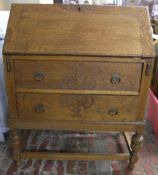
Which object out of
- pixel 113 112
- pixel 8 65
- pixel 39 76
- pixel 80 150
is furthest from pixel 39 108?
pixel 80 150

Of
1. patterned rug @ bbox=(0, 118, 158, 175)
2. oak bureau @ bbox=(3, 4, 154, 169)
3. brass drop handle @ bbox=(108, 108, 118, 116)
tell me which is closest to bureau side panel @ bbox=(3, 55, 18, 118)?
oak bureau @ bbox=(3, 4, 154, 169)

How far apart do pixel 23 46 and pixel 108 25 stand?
48 cm

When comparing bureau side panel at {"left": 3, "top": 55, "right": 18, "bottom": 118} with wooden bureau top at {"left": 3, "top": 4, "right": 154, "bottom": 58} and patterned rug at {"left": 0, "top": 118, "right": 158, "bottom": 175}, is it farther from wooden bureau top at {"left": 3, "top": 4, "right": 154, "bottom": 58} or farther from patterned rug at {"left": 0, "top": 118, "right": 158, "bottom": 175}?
patterned rug at {"left": 0, "top": 118, "right": 158, "bottom": 175}

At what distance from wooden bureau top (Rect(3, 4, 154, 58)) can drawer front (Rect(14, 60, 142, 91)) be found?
7cm

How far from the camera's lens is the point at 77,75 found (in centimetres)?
126

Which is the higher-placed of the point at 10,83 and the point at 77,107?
the point at 10,83

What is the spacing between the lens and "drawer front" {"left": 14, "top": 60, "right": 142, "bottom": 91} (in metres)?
1.24

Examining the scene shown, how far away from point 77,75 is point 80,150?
0.77 m

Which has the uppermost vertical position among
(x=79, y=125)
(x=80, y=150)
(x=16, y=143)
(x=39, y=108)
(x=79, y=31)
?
(x=79, y=31)

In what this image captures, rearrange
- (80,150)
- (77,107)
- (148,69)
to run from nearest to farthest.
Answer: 1. (148,69)
2. (77,107)
3. (80,150)

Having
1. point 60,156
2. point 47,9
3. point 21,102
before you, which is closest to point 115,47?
point 47,9

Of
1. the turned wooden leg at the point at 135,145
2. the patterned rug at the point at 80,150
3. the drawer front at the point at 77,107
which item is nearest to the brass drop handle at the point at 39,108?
the drawer front at the point at 77,107

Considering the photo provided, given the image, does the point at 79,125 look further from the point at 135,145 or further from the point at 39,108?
the point at 135,145

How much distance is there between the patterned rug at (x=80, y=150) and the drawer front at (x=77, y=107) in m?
0.45
